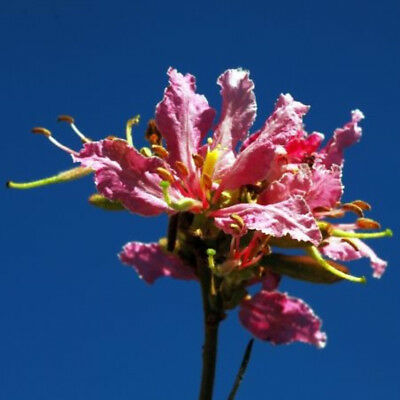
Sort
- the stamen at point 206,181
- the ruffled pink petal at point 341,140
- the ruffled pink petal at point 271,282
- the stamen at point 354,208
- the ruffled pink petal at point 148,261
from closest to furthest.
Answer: the stamen at point 206,181 → the stamen at point 354,208 → the ruffled pink petal at point 341,140 → the ruffled pink petal at point 271,282 → the ruffled pink petal at point 148,261

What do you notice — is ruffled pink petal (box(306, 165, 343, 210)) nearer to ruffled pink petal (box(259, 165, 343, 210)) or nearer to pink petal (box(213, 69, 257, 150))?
ruffled pink petal (box(259, 165, 343, 210))

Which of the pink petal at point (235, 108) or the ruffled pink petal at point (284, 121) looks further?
the pink petal at point (235, 108)

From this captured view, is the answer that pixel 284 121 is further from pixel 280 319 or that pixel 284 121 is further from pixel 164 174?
pixel 280 319

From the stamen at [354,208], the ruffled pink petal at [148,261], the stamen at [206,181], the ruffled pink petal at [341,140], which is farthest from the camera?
the ruffled pink petal at [148,261]

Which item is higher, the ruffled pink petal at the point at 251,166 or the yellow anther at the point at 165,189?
the ruffled pink petal at the point at 251,166

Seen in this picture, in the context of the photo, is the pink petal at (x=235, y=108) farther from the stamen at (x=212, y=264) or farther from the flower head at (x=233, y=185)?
the stamen at (x=212, y=264)

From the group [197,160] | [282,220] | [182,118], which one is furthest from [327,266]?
[182,118]

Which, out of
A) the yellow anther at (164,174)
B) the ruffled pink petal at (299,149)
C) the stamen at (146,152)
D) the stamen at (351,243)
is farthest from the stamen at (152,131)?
the stamen at (351,243)
